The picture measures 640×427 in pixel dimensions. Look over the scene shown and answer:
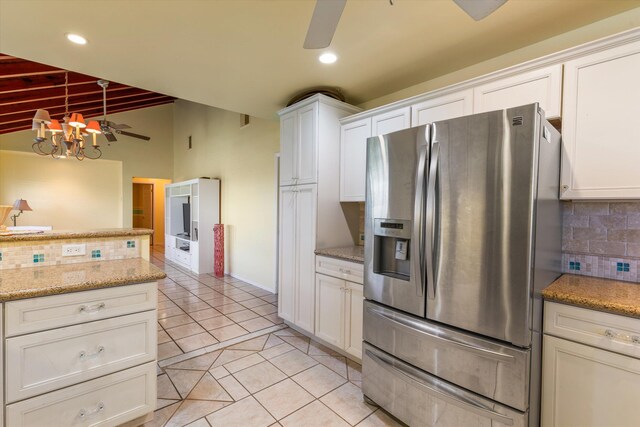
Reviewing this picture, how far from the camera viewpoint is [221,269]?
19.0 ft

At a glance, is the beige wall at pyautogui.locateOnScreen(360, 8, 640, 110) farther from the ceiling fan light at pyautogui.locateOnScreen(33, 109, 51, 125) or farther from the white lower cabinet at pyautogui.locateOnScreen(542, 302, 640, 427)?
the ceiling fan light at pyautogui.locateOnScreen(33, 109, 51, 125)

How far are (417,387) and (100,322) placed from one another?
186cm

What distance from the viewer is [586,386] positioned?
1.41m

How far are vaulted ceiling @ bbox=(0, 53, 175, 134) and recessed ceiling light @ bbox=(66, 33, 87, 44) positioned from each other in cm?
227

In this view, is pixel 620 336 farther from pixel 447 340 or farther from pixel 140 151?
pixel 140 151

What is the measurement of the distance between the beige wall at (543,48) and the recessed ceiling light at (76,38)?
2455 millimetres

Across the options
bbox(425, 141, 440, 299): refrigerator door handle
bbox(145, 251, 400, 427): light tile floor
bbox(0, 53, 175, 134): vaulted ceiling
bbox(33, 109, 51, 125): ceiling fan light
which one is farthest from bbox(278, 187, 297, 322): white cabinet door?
bbox(0, 53, 175, 134): vaulted ceiling

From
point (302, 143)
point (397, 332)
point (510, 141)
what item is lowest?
point (397, 332)

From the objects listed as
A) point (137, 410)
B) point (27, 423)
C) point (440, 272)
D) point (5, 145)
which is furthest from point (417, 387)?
point (5, 145)

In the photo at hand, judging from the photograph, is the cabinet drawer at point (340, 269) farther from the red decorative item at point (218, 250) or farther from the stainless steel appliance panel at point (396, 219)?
the red decorative item at point (218, 250)

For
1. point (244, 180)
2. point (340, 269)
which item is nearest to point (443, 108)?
point (340, 269)

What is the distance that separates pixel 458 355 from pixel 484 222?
73cm

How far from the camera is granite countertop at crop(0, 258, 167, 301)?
1.47m

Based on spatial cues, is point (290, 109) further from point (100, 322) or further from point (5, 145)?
point (5, 145)
